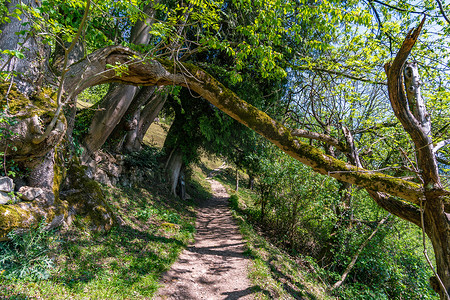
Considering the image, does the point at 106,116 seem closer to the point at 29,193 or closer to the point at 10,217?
the point at 29,193

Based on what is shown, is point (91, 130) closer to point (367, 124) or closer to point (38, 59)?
point (38, 59)

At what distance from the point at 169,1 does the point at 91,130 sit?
4678mm

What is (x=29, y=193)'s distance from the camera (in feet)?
11.0

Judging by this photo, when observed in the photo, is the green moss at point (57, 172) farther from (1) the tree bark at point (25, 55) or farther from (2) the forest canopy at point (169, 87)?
(1) the tree bark at point (25, 55)

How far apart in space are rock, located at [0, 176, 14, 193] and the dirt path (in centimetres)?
273

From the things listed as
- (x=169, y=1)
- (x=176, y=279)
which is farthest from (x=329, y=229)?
(x=169, y=1)

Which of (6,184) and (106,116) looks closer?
(6,184)

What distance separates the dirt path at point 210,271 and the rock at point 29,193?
250 centimetres

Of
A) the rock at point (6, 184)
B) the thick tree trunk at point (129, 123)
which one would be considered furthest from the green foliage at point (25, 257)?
the thick tree trunk at point (129, 123)

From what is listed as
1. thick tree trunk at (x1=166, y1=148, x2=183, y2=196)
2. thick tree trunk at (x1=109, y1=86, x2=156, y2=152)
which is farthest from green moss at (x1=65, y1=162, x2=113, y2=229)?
thick tree trunk at (x1=166, y1=148, x2=183, y2=196)

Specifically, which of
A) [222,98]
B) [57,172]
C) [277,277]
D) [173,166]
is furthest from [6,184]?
[173,166]

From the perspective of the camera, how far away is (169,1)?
6.95m

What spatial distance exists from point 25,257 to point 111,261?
54.7 inches

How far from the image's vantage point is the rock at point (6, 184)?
9.97ft
